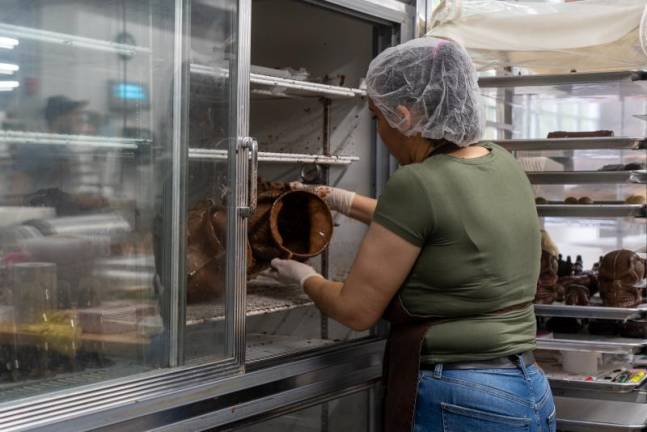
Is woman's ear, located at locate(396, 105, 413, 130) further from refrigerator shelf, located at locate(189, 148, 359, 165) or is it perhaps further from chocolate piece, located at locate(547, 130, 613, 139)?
chocolate piece, located at locate(547, 130, 613, 139)

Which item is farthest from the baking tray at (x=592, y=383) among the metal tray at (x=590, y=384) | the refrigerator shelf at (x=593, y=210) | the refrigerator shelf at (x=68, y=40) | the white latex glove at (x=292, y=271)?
the refrigerator shelf at (x=68, y=40)

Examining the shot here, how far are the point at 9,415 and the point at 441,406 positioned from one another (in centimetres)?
98

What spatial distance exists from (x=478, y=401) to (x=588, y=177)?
118 centimetres

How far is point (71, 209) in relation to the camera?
187 cm

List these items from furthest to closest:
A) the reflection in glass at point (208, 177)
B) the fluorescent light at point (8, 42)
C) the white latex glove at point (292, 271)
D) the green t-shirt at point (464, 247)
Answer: the white latex glove at point (292, 271)
the reflection in glass at point (208, 177)
the green t-shirt at point (464, 247)
the fluorescent light at point (8, 42)

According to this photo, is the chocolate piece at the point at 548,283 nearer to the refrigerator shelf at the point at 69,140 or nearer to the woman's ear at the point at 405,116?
the woman's ear at the point at 405,116

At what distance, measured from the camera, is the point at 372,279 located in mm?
2037

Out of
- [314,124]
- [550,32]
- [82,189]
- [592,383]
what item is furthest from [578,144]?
[82,189]

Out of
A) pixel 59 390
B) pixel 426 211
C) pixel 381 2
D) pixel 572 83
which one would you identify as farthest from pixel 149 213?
pixel 572 83

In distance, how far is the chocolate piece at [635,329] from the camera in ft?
9.56

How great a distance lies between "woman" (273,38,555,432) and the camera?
78.7 inches

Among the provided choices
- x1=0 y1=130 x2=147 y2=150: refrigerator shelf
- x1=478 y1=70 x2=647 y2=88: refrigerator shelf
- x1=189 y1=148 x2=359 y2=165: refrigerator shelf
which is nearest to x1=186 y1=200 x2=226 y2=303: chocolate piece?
x1=189 y1=148 x2=359 y2=165: refrigerator shelf

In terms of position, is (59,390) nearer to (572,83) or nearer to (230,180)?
(230,180)

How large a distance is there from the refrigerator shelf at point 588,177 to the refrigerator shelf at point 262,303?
956 mm
